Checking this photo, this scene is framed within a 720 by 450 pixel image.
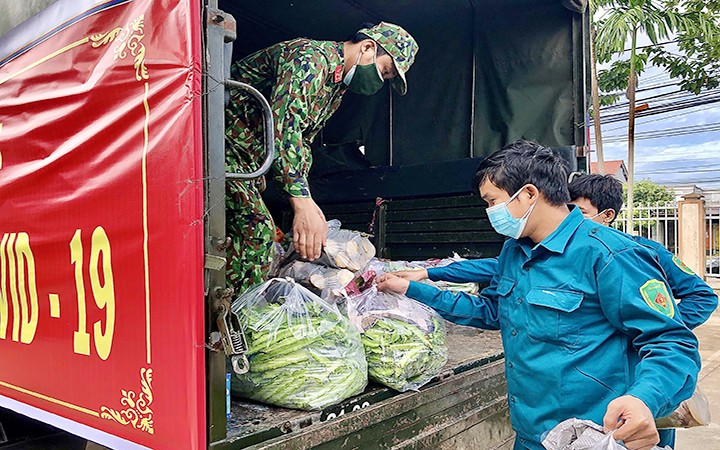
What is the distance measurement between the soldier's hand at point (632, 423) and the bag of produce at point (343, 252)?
46.6 inches

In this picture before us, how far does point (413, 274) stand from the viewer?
209 centimetres

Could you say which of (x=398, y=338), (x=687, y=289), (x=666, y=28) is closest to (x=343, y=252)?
(x=398, y=338)

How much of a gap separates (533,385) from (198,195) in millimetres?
998

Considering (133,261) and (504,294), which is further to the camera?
(504,294)

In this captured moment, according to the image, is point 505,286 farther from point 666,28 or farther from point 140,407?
point 666,28

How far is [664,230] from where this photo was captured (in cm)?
1162

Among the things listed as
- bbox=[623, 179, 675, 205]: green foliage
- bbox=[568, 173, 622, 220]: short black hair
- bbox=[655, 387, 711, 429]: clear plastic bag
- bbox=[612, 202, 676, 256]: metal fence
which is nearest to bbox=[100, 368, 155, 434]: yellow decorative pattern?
bbox=[655, 387, 711, 429]: clear plastic bag

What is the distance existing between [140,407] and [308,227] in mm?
818

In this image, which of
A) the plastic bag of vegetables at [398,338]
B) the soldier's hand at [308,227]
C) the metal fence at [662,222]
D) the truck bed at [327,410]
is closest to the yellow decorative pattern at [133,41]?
the soldier's hand at [308,227]

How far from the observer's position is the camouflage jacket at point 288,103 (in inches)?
71.0

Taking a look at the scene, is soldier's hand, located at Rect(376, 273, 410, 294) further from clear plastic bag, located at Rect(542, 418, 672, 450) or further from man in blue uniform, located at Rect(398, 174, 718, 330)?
clear plastic bag, located at Rect(542, 418, 672, 450)

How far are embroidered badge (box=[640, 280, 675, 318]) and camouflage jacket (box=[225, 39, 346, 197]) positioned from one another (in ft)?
3.38

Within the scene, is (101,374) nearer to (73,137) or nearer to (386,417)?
(73,137)

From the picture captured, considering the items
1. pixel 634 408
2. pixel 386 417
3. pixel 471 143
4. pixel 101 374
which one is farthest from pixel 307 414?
pixel 471 143
